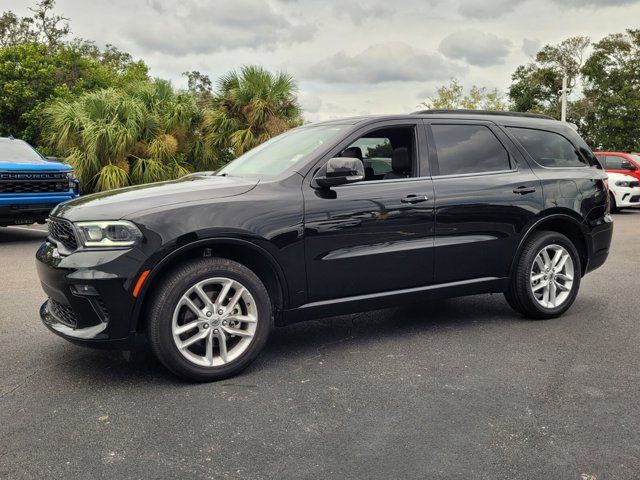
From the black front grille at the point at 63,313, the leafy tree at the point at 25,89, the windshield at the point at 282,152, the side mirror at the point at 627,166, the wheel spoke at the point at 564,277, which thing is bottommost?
the wheel spoke at the point at 564,277

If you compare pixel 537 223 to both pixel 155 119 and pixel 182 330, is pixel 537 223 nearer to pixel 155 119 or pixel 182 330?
pixel 182 330

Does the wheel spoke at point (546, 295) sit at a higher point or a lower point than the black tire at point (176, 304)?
lower

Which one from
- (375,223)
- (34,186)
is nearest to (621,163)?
(34,186)

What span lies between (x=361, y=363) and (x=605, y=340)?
6.44ft

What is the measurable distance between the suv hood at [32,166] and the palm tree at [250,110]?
5.87 m

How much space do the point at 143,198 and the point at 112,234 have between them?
34 centimetres

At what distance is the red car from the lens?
711 inches

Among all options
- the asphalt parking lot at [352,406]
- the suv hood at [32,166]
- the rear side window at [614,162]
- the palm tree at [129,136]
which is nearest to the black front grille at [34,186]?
the suv hood at [32,166]

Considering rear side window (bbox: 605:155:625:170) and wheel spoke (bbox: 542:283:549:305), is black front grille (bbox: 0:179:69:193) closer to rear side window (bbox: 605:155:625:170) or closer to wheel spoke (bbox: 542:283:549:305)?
wheel spoke (bbox: 542:283:549:305)

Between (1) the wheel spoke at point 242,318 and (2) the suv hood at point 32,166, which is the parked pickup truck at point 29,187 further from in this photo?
(1) the wheel spoke at point 242,318

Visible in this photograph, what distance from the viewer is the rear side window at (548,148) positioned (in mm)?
5516

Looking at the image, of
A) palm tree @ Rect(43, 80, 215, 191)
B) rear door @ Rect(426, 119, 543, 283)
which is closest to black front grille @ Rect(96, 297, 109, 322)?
rear door @ Rect(426, 119, 543, 283)

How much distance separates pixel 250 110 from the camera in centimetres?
1662

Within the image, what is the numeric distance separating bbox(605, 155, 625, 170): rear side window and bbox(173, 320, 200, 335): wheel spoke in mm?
17343
